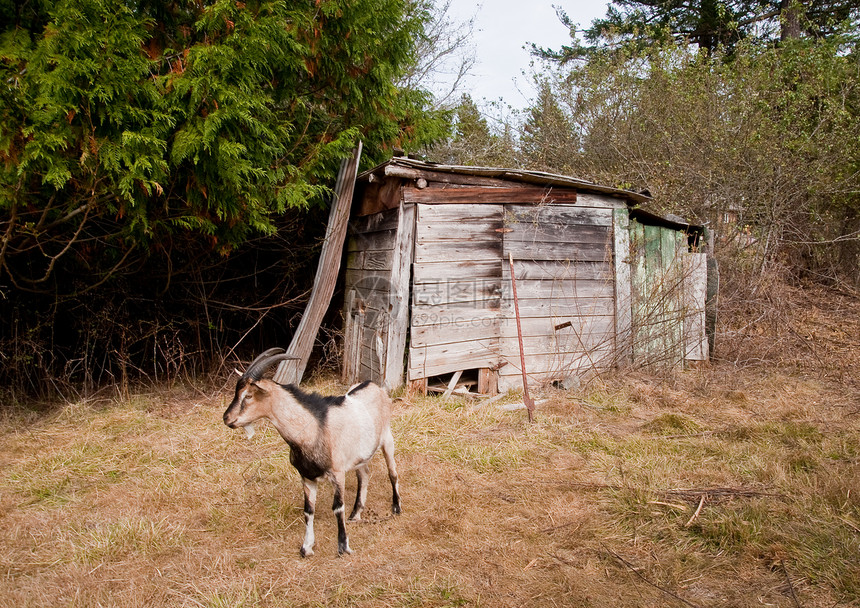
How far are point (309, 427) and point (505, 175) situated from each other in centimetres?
442

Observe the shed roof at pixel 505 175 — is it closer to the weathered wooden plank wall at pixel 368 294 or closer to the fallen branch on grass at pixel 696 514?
the weathered wooden plank wall at pixel 368 294

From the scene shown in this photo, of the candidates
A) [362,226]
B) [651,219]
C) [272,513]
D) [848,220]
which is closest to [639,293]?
[651,219]

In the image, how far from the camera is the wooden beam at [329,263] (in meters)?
6.77

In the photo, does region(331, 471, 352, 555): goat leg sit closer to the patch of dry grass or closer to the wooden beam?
the patch of dry grass

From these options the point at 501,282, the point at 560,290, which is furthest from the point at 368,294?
the point at 560,290

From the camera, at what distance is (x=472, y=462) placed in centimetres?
450

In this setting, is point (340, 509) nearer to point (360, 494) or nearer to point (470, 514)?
point (360, 494)

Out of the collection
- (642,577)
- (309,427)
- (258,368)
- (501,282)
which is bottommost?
(642,577)

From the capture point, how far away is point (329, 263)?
23.0 feet

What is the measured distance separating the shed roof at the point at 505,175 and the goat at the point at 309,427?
327 cm

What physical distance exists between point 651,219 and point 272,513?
21.8 ft

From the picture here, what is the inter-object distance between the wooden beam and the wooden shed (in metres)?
0.34

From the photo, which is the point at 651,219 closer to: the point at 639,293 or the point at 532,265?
the point at 639,293

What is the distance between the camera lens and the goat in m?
3.04
